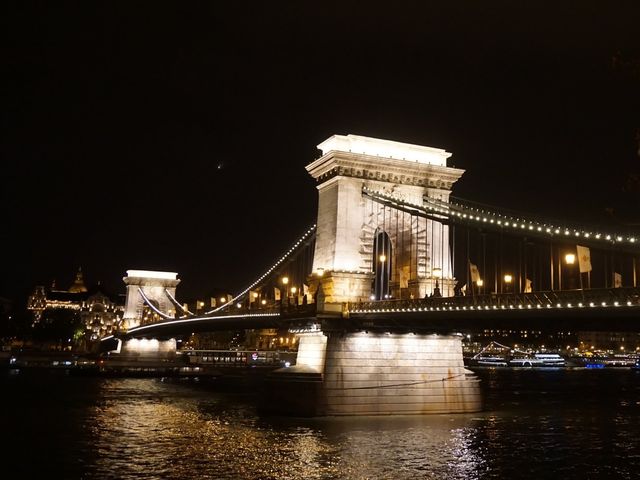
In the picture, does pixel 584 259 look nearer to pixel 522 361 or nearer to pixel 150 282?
pixel 150 282

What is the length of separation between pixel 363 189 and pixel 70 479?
25.2 meters

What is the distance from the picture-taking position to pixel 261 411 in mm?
39375

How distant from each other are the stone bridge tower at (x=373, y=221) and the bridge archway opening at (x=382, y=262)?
1.34 ft

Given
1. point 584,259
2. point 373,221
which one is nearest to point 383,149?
point 373,221

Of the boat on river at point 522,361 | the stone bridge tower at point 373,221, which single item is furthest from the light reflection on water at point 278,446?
the boat on river at point 522,361

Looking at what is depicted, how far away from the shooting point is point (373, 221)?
147 ft

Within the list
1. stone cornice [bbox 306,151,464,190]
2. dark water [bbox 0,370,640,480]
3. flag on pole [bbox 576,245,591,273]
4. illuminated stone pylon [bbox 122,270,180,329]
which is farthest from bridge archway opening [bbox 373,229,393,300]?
illuminated stone pylon [bbox 122,270,180,329]

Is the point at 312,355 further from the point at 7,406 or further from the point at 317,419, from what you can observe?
the point at 7,406

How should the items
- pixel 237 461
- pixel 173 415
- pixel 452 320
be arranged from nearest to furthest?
pixel 237 461
pixel 452 320
pixel 173 415

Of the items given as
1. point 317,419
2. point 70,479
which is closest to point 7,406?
point 317,419

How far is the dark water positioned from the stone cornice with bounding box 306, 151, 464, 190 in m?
13.9

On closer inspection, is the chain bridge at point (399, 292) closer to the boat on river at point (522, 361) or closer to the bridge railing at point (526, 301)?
the bridge railing at point (526, 301)

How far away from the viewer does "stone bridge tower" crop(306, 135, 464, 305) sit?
43594mm

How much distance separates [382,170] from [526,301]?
63.4 ft
